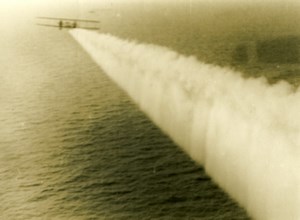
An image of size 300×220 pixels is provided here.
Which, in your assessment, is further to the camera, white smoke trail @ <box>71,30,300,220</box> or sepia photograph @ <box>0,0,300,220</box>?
sepia photograph @ <box>0,0,300,220</box>

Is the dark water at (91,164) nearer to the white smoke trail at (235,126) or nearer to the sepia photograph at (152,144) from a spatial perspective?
the sepia photograph at (152,144)

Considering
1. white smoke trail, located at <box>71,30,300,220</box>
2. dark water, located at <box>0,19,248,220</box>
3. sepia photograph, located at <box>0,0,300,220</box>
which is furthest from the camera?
dark water, located at <box>0,19,248,220</box>

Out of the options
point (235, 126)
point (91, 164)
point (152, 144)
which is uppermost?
point (235, 126)

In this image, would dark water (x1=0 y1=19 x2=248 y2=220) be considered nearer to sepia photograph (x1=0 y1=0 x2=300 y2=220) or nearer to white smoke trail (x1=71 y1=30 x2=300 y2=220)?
sepia photograph (x1=0 y1=0 x2=300 y2=220)

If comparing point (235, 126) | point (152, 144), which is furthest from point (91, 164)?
point (235, 126)

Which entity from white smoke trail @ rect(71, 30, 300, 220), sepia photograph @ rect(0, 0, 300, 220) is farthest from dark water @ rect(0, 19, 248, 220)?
white smoke trail @ rect(71, 30, 300, 220)

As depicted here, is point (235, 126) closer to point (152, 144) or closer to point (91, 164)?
point (152, 144)

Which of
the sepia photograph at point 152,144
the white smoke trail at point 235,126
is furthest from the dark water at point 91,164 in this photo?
the white smoke trail at point 235,126

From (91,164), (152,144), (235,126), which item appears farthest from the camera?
(152,144)
